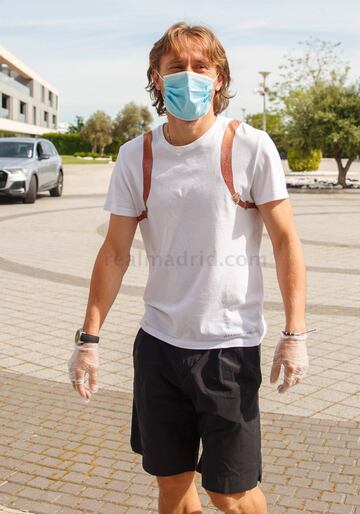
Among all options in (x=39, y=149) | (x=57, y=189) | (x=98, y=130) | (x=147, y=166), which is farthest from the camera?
(x=98, y=130)

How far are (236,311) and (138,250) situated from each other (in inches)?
361

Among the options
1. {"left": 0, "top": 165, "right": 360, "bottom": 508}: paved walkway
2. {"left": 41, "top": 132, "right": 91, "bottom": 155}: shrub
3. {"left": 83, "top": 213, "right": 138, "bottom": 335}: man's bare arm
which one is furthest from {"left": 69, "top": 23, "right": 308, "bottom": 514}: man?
{"left": 41, "top": 132, "right": 91, "bottom": 155}: shrub

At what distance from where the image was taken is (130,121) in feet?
245

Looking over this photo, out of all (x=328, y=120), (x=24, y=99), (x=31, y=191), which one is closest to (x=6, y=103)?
(x=24, y=99)

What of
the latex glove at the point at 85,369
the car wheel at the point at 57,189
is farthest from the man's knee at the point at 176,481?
the car wheel at the point at 57,189

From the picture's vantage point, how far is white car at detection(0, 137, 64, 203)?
61.0 feet

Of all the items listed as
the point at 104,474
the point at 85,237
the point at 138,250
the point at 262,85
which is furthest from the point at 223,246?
the point at 262,85

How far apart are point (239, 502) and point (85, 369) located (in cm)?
68

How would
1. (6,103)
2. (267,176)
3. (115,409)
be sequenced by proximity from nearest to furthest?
(267,176) < (115,409) < (6,103)

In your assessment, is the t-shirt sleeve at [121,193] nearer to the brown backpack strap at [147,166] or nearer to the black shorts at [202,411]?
the brown backpack strap at [147,166]

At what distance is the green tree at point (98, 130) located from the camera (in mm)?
71600

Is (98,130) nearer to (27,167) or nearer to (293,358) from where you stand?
(27,167)

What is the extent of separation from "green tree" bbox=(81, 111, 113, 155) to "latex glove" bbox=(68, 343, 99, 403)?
70.2 m

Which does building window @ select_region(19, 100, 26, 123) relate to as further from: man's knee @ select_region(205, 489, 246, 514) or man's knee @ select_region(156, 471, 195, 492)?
man's knee @ select_region(205, 489, 246, 514)
